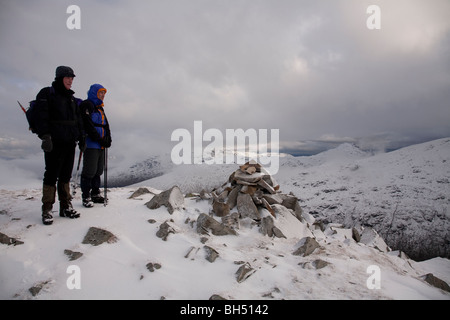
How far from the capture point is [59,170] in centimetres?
764

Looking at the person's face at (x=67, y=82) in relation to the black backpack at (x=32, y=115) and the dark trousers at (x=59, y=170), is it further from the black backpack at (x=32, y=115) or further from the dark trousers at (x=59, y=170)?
the dark trousers at (x=59, y=170)

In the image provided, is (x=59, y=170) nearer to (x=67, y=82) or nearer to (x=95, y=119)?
(x=95, y=119)

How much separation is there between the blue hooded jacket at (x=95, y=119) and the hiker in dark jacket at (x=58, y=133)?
71 cm

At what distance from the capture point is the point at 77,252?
19.6 ft

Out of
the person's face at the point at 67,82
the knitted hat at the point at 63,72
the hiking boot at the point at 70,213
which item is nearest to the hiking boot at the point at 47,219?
the hiking boot at the point at 70,213

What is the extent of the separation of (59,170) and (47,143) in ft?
3.54

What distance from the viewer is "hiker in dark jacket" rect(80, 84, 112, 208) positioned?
8648 millimetres

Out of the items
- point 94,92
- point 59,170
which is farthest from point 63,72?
point 59,170

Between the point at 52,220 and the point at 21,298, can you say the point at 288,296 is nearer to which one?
the point at 21,298

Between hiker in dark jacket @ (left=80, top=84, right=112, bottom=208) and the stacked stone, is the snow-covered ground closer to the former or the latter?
hiker in dark jacket @ (left=80, top=84, right=112, bottom=208)

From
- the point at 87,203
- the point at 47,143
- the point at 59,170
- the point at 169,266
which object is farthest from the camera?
the point at 87,203

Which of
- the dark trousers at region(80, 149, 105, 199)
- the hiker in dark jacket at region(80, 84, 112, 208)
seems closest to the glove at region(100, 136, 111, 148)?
the hiker in dark jacket at region(80, 84, 112, 208)

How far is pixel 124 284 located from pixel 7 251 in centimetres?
336
